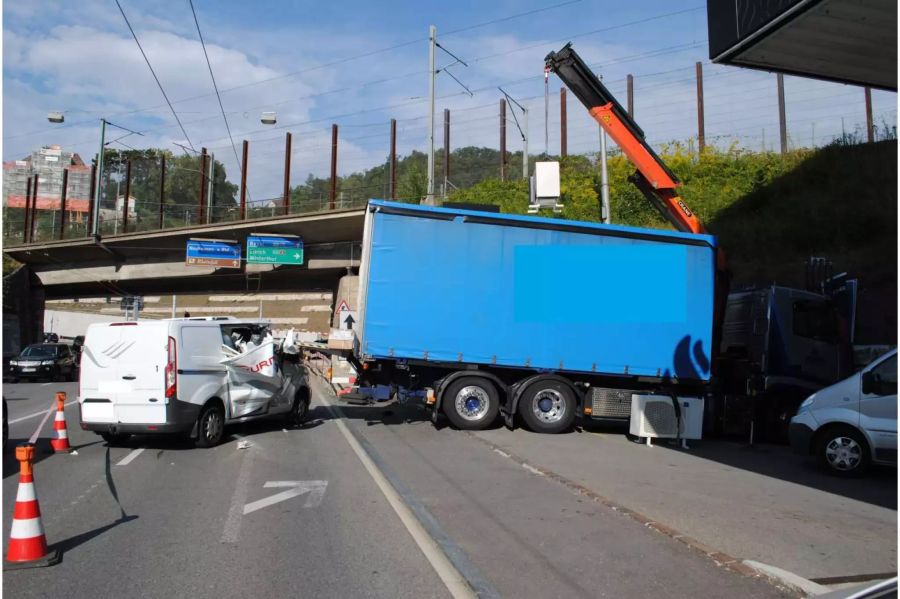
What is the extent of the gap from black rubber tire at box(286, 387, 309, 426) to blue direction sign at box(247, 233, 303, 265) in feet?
75.7

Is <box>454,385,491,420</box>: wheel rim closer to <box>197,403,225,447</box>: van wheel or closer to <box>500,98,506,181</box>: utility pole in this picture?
<box>197,403,225,447</box>: van wheel

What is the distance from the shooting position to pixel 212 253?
3806 centimetres

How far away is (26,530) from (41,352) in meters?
26.7

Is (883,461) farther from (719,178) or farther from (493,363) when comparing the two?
(719,178)

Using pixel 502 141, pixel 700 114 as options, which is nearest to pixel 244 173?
pixel 502 141

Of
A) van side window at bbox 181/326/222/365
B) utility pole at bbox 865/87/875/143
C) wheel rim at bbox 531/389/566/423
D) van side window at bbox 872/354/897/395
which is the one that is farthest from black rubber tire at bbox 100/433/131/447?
utility pole at bbox 865/87/875/143

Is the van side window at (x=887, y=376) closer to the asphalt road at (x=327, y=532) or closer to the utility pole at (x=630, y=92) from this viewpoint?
the asphalt road at (x=327, y=532)

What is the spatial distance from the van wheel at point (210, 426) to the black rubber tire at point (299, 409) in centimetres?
227

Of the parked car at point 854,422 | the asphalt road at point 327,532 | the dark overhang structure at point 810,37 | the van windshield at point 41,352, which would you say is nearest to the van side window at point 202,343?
the asphalt road at point 327,532

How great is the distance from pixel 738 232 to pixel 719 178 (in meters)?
7.01

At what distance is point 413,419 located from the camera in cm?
1483

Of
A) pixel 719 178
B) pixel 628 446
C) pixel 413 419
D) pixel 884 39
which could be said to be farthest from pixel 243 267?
pixel 884 39

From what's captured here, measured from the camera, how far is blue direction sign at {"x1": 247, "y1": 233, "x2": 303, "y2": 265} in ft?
120

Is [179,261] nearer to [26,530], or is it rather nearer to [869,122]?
[869,122]
